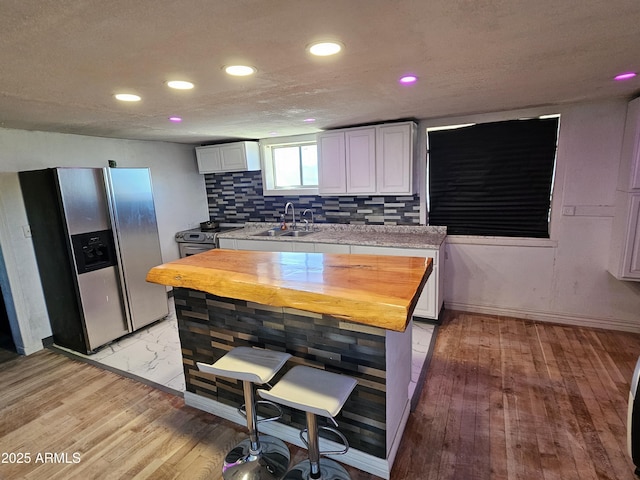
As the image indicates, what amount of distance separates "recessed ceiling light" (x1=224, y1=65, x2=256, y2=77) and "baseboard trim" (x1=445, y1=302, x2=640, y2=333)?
327 centimetres

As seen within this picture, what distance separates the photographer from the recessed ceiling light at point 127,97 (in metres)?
2.07

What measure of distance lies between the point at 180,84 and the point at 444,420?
8.67 feet

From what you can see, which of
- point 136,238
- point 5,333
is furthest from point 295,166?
point 5,333

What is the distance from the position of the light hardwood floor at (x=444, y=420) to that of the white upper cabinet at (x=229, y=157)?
2.83 meters

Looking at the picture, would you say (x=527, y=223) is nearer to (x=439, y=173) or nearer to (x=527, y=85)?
(x=439, y=173)

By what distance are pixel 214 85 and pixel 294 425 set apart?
2.12 meters

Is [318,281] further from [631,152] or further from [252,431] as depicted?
[631,152]

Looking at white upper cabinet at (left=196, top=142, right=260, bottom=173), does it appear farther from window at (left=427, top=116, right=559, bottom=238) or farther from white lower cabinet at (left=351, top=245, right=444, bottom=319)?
window at (left=427, top=116, right=559, bottom=238)

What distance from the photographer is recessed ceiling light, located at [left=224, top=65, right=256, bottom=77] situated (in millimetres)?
1658

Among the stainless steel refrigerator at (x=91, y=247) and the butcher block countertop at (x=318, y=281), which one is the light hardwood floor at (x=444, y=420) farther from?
the butcher block countertop at (x=318, y=281)

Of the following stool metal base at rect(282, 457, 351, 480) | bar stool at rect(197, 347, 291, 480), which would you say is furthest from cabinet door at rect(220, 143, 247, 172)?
stool metal base at rect(282, 457, 351, 480)

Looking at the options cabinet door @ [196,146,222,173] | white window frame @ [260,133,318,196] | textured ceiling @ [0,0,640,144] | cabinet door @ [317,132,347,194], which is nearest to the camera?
textured ceiling @ [0,0,640,144]

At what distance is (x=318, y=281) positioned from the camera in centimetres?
168

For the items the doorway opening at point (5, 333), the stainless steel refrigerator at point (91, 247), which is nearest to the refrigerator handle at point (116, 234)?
the stainless steel refrigerator at point (91, 247)
